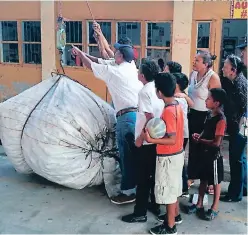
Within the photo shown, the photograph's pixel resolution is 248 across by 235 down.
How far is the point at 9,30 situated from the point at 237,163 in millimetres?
6942

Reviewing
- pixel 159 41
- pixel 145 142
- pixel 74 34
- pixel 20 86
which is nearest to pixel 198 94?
pixel 145 142

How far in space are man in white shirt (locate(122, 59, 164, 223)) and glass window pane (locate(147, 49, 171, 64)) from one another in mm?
4391

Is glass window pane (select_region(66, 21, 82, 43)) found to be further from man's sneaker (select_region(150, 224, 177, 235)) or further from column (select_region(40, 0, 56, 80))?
man's sneaker (select_region(150, 224, 177, 235))

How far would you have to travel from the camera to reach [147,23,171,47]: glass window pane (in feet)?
24.5

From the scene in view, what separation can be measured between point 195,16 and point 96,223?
5072 mm

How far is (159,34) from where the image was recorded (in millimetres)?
7543

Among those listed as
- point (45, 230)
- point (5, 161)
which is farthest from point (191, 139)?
point (5, 161)

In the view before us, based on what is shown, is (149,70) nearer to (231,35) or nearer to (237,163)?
(237,163)

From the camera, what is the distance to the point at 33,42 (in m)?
8.64

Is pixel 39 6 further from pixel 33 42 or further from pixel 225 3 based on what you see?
pixel 225 3

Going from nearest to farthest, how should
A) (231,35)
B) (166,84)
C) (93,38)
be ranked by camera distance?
(166,84) → (231,35) → (93,38)

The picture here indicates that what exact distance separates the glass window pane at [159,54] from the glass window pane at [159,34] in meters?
0.12

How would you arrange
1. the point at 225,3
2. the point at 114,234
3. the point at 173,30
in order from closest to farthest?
the point at 114,234
the point at 225,3
the point at 173,30

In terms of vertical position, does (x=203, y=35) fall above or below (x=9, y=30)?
below
